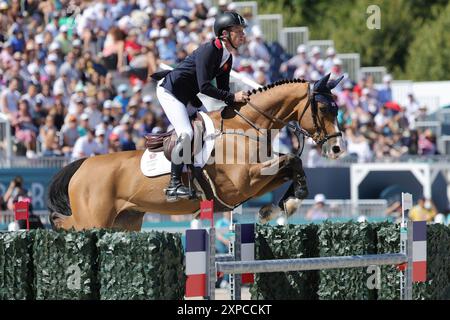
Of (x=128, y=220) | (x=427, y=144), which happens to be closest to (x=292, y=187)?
(x=128, y=220)

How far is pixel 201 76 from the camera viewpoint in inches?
367

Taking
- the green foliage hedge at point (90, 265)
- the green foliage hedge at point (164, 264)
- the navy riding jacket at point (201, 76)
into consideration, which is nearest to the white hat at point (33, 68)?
the navy riding jacket at point (201, 76)

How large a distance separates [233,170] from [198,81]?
82 centimetres

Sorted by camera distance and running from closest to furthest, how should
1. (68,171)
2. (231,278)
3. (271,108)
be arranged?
(231,278) < (271,108) < (68,171)

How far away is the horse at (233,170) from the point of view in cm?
950

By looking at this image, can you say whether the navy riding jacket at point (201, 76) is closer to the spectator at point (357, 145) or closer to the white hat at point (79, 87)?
the white hat at point (79, 87)

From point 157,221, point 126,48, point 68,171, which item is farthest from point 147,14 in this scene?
point 68,171

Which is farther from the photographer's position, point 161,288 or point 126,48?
point 126,48

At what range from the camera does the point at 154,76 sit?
10.0 meters

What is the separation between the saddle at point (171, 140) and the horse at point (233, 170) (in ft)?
0.47

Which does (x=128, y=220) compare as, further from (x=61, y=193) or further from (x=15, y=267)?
(x=15, y=267)

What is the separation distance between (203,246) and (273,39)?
13914 millimetres
